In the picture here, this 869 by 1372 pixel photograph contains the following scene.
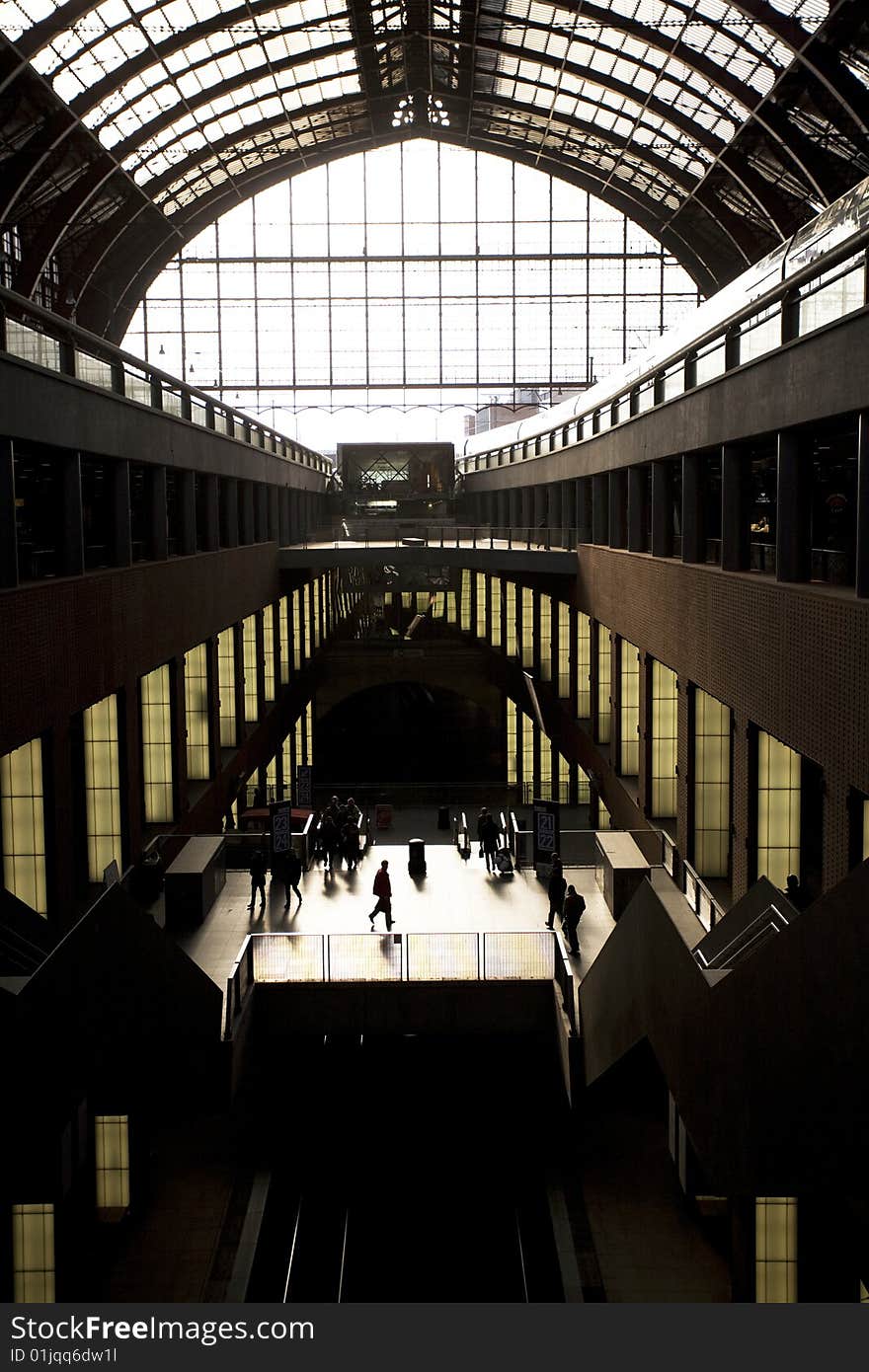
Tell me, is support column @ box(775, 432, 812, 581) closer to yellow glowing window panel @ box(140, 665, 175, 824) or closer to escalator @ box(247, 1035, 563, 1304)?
escalator @ box(247, 1035, 563, 1304)

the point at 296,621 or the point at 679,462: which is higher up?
the point at 679,462

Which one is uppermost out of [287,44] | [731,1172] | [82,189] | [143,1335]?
[287,44]

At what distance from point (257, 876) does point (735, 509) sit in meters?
8.93

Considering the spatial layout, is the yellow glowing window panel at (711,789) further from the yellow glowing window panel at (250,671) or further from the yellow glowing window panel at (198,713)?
the yellow glowing window panel at (250,671)

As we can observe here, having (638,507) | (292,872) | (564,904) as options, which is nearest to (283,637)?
(638,507)

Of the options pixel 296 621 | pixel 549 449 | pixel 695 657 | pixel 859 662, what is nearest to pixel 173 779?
pixel 695 657

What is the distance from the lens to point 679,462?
2330 cm

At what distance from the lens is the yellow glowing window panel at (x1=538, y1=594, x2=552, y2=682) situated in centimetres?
4194

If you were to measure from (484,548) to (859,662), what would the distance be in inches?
1110

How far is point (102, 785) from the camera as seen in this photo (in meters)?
18.6

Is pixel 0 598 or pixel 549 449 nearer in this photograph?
pixel 0 598

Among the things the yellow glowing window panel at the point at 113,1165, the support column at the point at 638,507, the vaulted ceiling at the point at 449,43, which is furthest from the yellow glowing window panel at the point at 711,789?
the vaulted ceiling at the point at 449,43

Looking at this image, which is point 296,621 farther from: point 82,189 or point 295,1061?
point 295,1061

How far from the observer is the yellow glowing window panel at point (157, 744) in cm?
2212
